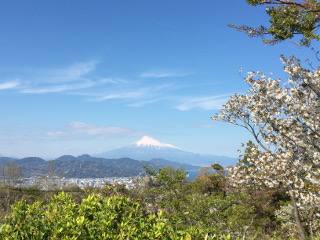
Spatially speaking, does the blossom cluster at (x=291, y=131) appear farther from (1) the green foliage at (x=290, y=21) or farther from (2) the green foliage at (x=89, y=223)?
(2) the green foliage at (x=89, y=223)

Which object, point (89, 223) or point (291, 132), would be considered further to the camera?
point (291, 132)

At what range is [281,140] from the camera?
9.13m

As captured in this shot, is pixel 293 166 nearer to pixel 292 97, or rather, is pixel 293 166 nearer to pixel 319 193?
pixel 319 193

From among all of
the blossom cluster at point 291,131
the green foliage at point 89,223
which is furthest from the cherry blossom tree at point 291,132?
the green foliage at point 89,223

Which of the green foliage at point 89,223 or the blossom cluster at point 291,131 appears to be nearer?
the green foliage at point 89,223

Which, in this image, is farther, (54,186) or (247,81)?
(54,186)

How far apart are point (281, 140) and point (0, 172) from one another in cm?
4933

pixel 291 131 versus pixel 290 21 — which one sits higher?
pixel 290 21

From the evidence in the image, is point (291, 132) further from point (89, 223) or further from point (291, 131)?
point (89, 223)

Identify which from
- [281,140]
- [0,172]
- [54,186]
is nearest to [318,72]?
[281,140]

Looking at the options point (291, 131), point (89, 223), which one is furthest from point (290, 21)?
point (89, 223)

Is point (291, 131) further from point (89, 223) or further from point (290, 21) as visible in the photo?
point (89, 223)

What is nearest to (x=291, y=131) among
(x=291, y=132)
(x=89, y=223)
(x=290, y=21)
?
(x=291, y=132)

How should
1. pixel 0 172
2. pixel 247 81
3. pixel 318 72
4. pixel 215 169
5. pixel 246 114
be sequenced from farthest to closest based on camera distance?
pixel 0 172 → pixel 215 169 → pixel 246 114 → pixel 247 81 → pixel 318 72
